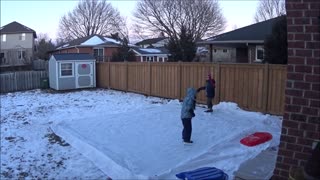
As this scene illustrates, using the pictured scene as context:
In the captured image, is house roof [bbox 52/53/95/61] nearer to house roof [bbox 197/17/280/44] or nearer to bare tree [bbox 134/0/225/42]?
house roof [bbox 197/17/280/44]

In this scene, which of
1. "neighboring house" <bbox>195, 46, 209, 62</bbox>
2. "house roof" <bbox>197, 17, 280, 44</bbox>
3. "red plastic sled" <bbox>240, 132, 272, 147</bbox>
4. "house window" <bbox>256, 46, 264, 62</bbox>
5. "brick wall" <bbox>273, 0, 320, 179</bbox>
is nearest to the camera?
"brick wall" <bbox>273, 0, 320, 179</bbox>

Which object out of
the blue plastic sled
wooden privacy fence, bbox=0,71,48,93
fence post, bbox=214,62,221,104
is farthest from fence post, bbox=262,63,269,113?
wooden privacy fence, bbox=0,71,48,93

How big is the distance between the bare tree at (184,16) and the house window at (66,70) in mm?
27698

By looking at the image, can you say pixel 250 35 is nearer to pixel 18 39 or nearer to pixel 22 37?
pixel 22 37

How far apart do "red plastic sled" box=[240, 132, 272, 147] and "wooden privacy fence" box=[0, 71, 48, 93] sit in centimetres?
1896

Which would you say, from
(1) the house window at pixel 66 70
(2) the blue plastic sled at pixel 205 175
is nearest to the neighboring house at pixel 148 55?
(1) the house window at pixel 66 70

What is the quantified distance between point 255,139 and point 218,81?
606cm

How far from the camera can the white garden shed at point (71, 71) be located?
77.6ft

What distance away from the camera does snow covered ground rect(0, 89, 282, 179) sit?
7742 millimetres

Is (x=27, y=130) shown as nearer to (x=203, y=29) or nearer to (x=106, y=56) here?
(x=106, y=56)

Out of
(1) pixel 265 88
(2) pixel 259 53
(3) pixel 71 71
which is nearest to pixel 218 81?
(1) pixel 265 88

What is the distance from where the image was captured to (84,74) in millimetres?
24547

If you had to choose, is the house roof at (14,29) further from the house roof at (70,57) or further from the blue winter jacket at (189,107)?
the blue winter jacket at (189,107)

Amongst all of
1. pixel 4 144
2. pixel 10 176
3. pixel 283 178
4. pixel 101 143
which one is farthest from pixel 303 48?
pixel 4 144
